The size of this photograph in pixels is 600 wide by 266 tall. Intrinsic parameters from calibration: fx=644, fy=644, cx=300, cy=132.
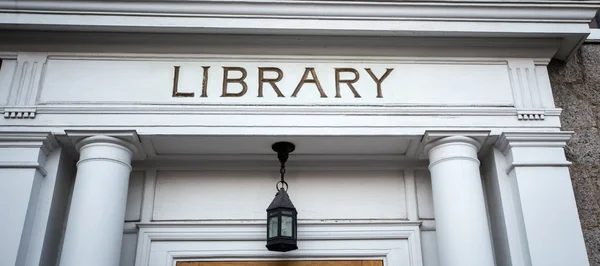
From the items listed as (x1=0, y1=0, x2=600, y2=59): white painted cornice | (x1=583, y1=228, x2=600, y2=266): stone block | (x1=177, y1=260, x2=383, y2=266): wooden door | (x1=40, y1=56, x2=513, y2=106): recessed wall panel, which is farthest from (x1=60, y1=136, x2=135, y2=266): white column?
(x1=583, y1=228, x2=600, y2=266): stone block

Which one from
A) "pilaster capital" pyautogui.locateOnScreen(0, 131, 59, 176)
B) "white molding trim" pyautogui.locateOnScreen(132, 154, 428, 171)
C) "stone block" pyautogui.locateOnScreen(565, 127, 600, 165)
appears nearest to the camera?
"pilaster capital" pyautogui.locateOnScreen(0, 131, 59, 176)

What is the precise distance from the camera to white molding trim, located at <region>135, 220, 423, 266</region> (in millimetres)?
5359

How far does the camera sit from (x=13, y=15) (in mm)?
5203

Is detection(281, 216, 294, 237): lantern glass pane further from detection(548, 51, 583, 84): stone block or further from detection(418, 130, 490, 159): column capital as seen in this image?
detection(548, 51, 583, 84): stone block

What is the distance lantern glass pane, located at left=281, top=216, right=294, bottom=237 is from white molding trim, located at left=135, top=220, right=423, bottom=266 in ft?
1.07

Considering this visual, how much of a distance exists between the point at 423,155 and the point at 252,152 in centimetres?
146

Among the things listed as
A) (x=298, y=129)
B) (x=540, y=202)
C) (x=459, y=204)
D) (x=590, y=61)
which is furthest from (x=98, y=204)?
(x=590, y=61)

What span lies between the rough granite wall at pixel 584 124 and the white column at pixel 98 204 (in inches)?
146

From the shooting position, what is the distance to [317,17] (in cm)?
532

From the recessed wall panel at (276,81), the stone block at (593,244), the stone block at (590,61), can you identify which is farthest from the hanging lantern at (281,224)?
the stone block at (590,61)

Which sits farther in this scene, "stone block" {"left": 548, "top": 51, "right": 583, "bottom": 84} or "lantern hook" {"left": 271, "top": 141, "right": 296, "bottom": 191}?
"stone block" {"left": 548, "top": 51, "right": 583, "bottom": 84}

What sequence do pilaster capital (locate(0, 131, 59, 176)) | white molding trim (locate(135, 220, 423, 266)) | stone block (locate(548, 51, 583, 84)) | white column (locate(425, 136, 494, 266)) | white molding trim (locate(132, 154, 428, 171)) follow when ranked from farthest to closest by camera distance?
stone block (locate(548, 51, 583, 84)), white molding trim (locate(132, 154, 428, 171)), white molding trim (locate(135, 220, 423, 266)), pilaster capital (locate(0, 131, 59, 176)), white column (locate(425, 136, 494, 266))

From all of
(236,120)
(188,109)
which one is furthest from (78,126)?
(236,120)

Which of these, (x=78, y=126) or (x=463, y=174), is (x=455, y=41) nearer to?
(x=463, y=174)
